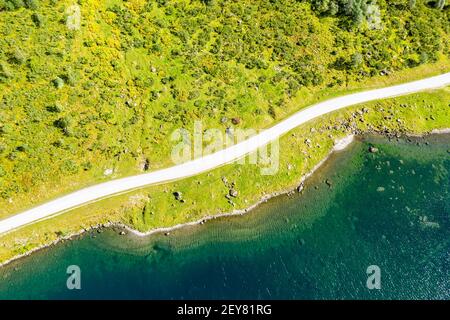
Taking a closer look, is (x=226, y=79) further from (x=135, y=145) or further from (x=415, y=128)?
(x=415, y=128)

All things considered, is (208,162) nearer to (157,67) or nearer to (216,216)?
(216,216)

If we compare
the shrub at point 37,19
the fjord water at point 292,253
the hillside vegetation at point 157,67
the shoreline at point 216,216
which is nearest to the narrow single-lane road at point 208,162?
the hillside vegetation at point 157,67

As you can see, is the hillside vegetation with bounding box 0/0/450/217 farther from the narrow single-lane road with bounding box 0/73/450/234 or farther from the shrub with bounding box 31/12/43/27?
the narrow single-lane road with bounding box 0/73/450/234

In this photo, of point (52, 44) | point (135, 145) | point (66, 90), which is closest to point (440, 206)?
point (135, 145)

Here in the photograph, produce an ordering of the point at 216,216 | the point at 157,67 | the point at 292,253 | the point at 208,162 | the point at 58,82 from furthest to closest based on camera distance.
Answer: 1. the point at 157,67
2. the point at 208,162
3. the point at 216,216
4. the point at 58,82
5. the point at 292,253

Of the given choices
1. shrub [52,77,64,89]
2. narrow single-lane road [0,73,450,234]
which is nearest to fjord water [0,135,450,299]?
narrow single-lane road [0,73,450,234]

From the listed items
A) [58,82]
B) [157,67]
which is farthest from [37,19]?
[157,67]
